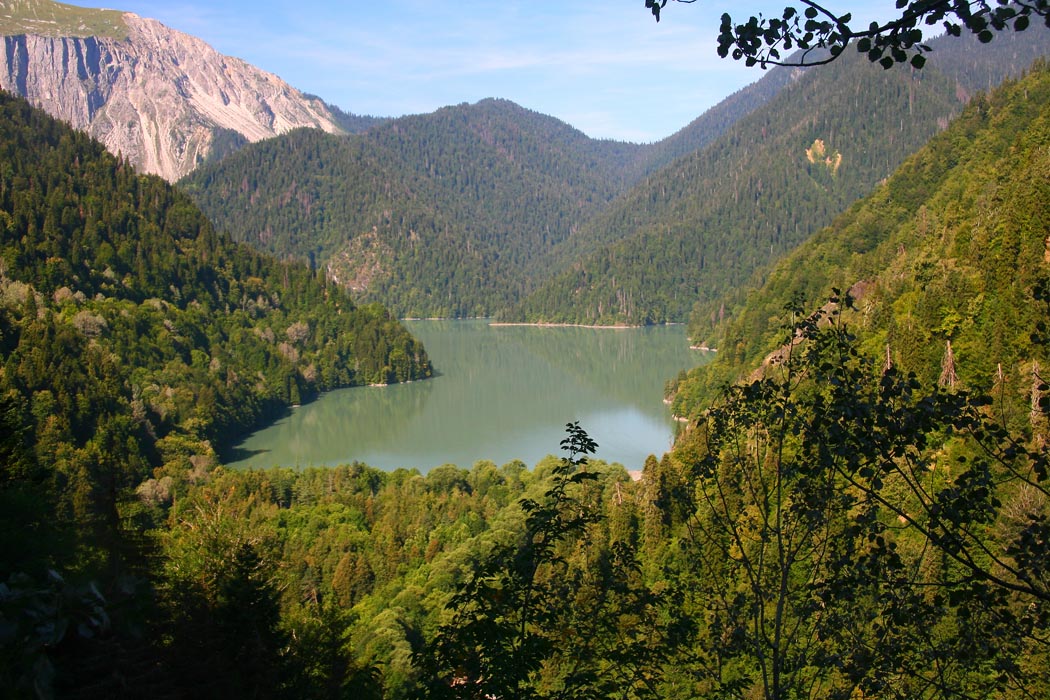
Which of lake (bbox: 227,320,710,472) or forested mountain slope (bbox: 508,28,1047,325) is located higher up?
forested mountain slope (bbox: 508,28,1047,325)

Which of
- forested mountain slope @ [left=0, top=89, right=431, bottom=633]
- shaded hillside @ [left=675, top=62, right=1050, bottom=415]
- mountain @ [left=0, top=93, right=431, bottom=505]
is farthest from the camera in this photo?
mountain @ [left=0, top=93, right=431, bottom=505]

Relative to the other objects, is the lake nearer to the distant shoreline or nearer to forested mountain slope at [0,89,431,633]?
forested mountain slope at [0,89,431,633]

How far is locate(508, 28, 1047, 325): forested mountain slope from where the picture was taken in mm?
160375

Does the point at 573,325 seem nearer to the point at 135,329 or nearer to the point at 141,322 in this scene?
the point at 141,322

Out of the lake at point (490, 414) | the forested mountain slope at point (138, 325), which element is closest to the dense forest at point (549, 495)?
the forested mountain slope at point (138, 325)

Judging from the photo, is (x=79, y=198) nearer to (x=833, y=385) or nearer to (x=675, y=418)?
(x=675, y=418)

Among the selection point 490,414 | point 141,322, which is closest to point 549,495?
point 490,414

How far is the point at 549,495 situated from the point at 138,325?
5986 centimetres

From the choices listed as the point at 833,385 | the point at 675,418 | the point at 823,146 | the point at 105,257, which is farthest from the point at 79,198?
the point at 823,146

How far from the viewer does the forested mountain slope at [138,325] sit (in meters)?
43.1

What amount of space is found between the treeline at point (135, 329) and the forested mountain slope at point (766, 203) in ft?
256

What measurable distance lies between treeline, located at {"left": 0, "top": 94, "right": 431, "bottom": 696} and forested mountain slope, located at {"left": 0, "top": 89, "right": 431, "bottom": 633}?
14 cm

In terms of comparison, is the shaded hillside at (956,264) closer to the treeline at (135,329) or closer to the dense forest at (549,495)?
the dense forest at (549,495)

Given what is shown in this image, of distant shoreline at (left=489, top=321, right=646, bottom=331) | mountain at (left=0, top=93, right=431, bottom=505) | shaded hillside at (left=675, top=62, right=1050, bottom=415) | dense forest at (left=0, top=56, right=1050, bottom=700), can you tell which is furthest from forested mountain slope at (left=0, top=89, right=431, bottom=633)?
distant shoreline at (left=489, top=321, right=646, bottom=331)
